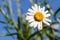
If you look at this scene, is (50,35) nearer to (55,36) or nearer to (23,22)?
(55,36)

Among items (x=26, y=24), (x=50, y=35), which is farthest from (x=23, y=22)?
(x=50, y=35)

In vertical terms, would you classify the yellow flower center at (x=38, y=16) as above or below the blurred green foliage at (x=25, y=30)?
above

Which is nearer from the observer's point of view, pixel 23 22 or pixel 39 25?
pixel 39 25

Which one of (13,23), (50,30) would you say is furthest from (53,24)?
(13,23)

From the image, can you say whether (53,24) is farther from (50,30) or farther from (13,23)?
(13,23)

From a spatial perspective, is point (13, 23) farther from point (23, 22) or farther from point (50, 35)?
point (50, 35)

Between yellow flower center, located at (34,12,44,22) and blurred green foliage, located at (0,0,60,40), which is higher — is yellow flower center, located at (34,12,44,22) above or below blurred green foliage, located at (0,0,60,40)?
above

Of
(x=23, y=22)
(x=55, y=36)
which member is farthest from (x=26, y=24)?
(x=55, y=36)
